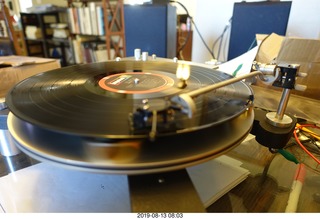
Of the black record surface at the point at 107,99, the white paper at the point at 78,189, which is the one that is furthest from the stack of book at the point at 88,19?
the white paper at the point at 78,189

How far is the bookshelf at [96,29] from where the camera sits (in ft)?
6.74

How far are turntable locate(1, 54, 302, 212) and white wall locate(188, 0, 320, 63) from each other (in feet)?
2.94

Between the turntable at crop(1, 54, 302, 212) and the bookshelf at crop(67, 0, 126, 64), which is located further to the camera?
the bookshelf at crop(67, 0, 126, 64)

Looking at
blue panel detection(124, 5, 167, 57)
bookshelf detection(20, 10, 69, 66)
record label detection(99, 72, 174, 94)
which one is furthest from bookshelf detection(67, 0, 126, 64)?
record label detection(99, 72, 174, 94)

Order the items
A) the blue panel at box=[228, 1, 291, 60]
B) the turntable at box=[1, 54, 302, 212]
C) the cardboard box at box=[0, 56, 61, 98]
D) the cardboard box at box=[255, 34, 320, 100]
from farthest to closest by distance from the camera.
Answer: the blue panel at box=[228, 1, 291, 60] → the cardboard box at box=[0, 56, 61, 98] → the cardboard box at box=[255, 34, 320, 100] → the turntable at box=[1, 54, 302, 212]

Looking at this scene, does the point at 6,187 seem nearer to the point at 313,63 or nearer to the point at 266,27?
the point at 313,63

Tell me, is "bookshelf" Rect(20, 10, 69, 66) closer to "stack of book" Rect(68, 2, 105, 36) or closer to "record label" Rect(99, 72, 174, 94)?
"stack of book" Rect(68, 2, 105, 36)

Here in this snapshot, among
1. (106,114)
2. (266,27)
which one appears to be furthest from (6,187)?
(266,27)

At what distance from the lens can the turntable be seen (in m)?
0.25

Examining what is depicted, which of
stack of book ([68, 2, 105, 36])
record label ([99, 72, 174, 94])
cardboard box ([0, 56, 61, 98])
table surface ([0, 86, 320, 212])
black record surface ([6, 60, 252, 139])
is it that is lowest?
table surface ([0, 86, 320, 212])

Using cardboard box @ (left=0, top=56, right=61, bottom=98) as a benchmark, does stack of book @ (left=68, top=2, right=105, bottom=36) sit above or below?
above

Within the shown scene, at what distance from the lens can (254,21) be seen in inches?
42.5

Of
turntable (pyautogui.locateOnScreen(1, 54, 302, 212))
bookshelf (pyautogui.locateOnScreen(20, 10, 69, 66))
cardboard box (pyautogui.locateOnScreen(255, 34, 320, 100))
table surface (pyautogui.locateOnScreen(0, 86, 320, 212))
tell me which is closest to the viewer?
turntable (pyautogui.locateOnScreen(1, 54, 302, 212))

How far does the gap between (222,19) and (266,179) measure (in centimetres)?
118
